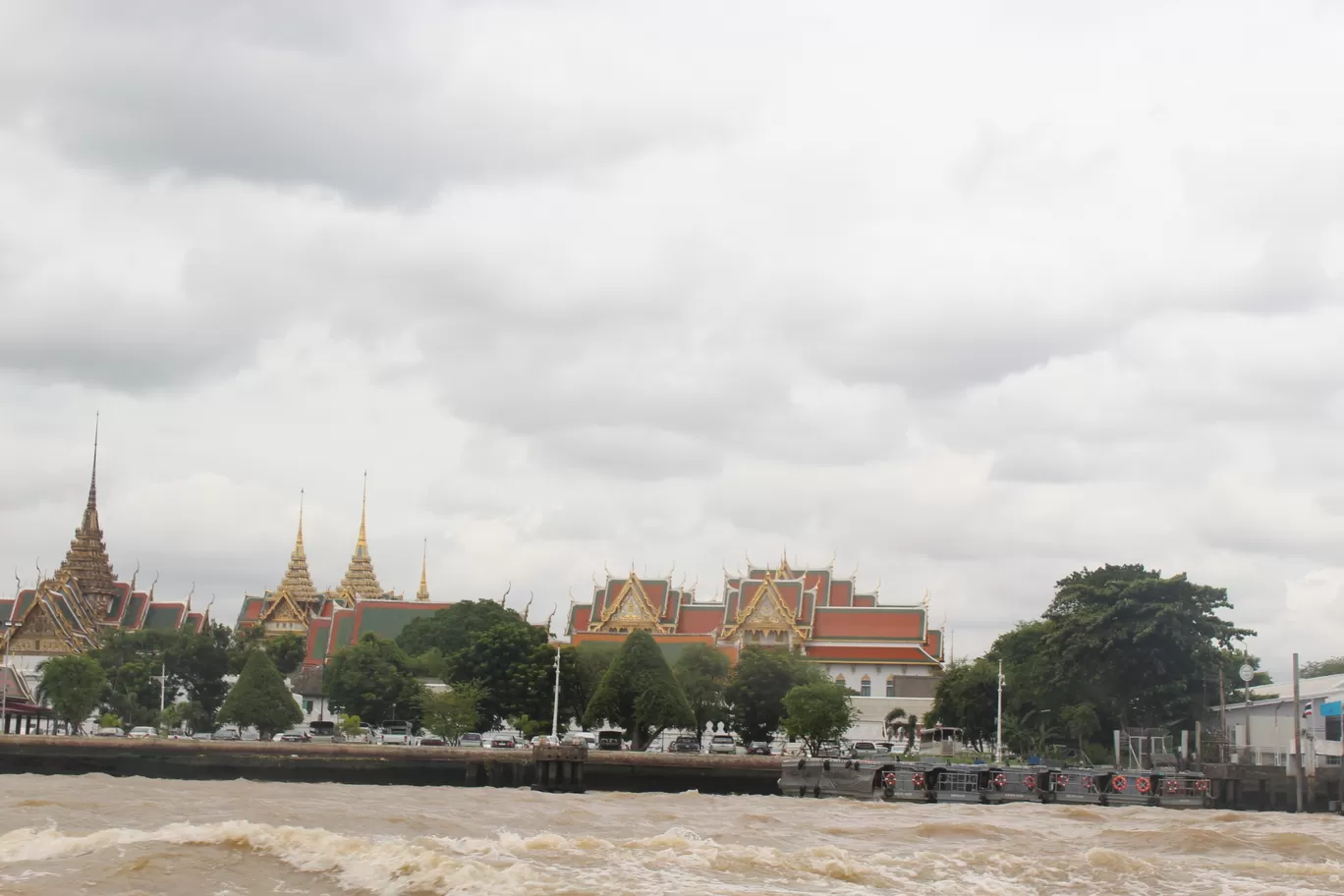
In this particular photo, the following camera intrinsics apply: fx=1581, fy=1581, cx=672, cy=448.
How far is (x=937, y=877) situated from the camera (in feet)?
72.9

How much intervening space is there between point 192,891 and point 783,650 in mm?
61796

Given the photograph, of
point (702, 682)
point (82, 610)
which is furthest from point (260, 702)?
point (82, 610)

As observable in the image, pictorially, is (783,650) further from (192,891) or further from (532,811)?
(192,891)

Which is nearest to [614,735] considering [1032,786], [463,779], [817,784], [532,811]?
[463,779]

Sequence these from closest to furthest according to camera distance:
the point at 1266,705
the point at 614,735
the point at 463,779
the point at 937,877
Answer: the point at 937,877
the point at 463,779
the point at 1266,705
the point at 614,735

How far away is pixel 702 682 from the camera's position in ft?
235

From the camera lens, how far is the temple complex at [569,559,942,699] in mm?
90688

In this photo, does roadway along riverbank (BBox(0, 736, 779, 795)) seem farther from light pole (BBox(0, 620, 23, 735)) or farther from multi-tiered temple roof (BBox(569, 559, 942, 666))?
multi-tiered temple roof (BBox(569, 559, 942, 666))

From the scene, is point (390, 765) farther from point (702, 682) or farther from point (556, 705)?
point (702, 682)

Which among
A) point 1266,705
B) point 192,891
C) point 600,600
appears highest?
point 600,600

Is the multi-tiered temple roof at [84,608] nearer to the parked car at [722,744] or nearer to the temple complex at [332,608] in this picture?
the temple complex at [332,608]

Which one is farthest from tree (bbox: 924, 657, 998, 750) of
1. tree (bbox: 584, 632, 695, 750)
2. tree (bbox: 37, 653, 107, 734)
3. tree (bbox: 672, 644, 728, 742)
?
tree (bbox: 37, 653, 107, 734)

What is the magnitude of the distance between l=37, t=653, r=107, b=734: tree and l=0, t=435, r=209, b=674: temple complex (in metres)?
19.3

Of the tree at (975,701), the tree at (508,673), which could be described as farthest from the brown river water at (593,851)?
the tree at (975,701)
